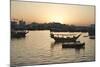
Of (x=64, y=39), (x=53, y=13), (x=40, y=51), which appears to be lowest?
(x=40, y=51)

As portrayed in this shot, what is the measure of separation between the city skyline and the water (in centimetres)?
20

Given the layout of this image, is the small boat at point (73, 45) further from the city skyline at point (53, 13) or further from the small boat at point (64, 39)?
the city skyline at point (53, 13)

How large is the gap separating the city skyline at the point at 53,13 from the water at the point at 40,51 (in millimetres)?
199

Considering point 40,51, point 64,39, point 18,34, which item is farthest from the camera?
point 64,39

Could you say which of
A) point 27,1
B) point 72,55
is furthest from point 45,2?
point 72,55

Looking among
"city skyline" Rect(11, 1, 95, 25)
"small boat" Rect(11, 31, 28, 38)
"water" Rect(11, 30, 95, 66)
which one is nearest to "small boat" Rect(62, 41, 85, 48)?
"water" Rect(11, 30, 95, 66)

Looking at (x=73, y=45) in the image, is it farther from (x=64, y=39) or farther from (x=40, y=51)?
(x=40, y=51)

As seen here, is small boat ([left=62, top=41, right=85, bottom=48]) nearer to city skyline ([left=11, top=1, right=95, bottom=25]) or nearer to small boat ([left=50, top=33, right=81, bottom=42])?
small boat ([left=50, top=33, right=81, bottom=42])

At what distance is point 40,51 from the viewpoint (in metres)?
2.93

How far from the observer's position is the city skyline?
2812 mm

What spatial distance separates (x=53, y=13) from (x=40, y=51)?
1.83 ft

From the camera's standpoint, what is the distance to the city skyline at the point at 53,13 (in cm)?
281

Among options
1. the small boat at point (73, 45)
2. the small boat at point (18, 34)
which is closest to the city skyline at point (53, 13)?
the small boat at point (18, 34)

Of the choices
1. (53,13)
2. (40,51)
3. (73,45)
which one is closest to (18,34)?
(40,51)
